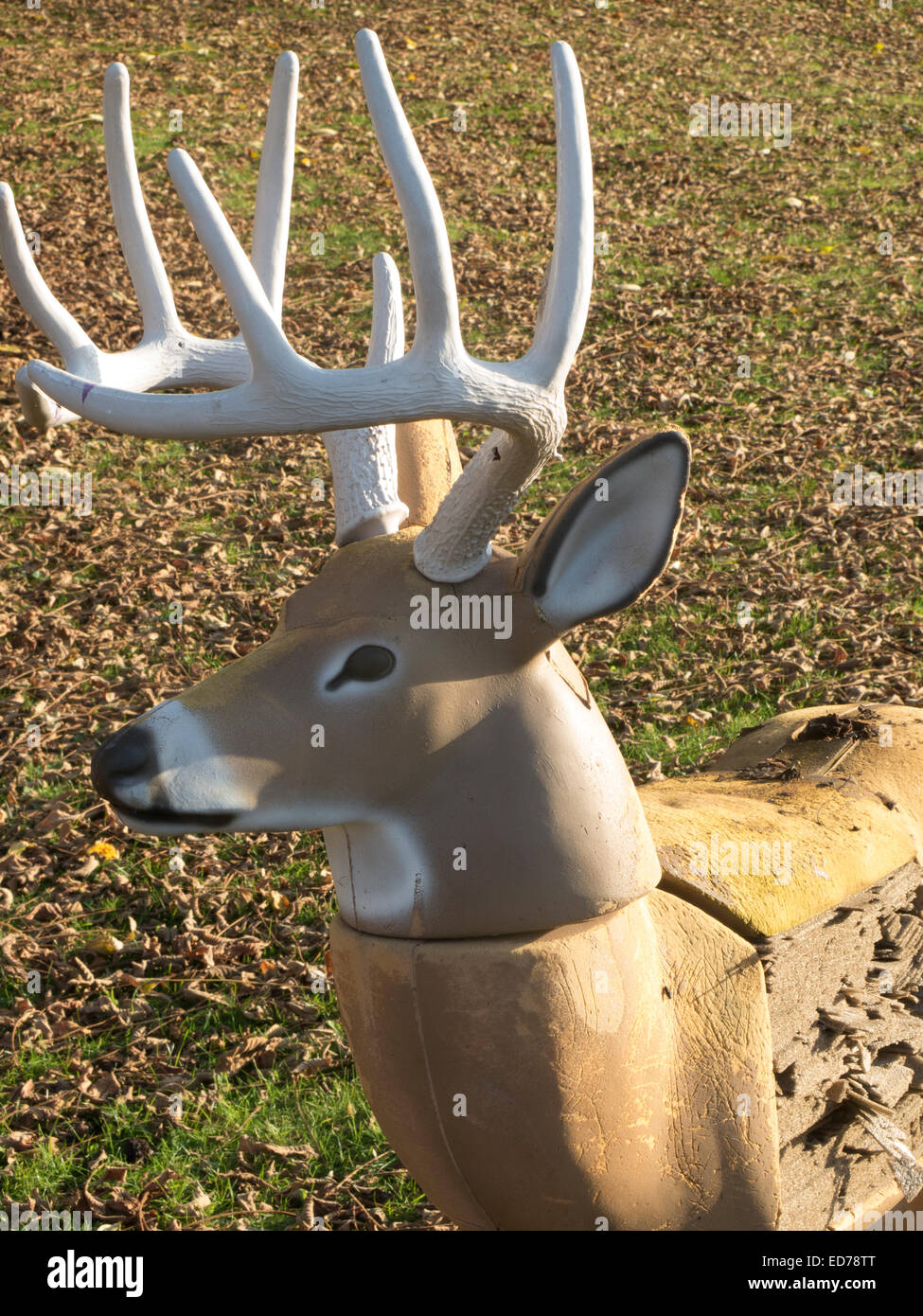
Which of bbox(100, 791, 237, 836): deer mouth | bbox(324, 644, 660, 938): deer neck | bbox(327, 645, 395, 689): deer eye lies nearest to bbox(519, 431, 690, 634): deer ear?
bbox(324, 644, 660, 938): deer neck

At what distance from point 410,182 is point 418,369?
0.27 metres

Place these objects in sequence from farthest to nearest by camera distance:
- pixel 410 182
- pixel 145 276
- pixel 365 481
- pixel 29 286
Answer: pixel 145 276 < pixel 365 481 < pixel 29 286 < pixel 410 182

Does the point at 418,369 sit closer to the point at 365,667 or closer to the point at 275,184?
the point at 365,667

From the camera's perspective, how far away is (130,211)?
2.30 meters

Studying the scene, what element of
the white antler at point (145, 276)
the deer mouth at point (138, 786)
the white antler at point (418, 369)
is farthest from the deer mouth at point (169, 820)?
the white antler at point (145, 276)

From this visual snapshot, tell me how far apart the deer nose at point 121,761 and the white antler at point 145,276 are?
Result: 2.17 ft

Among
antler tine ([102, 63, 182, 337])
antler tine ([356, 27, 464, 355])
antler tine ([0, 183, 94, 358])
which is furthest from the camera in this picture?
antler tine ([102, 63, 182, 337])

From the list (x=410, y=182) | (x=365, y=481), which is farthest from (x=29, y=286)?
(x=410, y=182)

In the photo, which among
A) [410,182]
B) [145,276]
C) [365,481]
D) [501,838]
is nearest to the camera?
[410,182]

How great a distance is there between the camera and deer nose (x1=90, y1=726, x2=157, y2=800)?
186 centimetres

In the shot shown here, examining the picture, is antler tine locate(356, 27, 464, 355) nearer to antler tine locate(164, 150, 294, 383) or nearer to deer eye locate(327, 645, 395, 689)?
antler tine locate(164, 150, 294, 383)

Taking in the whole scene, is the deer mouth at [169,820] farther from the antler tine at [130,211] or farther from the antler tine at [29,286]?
the antler tine at [130,211]

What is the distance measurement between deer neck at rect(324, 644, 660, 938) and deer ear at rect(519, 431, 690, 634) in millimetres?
138

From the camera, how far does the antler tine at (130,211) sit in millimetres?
2219
